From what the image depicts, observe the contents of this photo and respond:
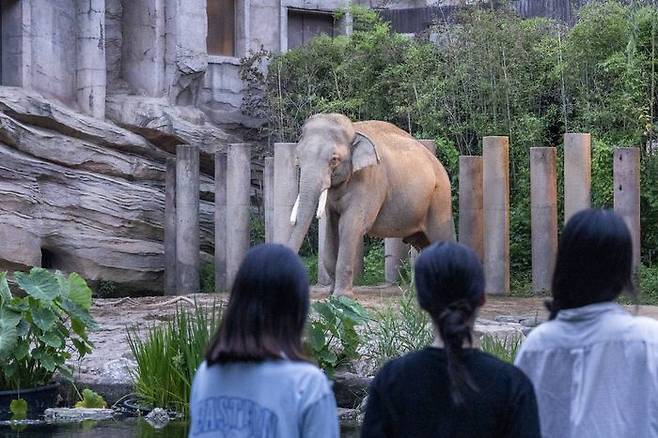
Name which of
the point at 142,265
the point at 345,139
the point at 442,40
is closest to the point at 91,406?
the point at 345,139

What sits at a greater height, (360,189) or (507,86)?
(507,86)

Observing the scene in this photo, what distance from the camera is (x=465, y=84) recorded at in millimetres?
16125

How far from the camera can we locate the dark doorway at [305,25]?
63.2ft

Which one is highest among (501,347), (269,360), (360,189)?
(360,189)

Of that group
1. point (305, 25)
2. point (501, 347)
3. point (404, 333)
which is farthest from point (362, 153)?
point (305, 25)

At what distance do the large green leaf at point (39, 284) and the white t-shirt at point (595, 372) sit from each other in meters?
5.73

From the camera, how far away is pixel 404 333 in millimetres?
8727

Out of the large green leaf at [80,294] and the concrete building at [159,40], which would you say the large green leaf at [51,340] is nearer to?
the large green leaf at [80,294]

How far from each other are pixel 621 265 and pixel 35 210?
12.2 meters

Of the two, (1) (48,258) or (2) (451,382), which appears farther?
(1) (48,258)

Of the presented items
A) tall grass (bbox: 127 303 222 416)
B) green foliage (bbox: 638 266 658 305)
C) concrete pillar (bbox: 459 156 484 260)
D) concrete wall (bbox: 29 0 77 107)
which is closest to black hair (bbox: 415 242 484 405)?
tall grass (bbox: 127 303 222 416)

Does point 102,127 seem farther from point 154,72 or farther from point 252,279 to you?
point 252,279

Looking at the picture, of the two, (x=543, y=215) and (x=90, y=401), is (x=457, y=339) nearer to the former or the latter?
(x=90, y=401)

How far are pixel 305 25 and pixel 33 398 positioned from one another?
11.5 metres
